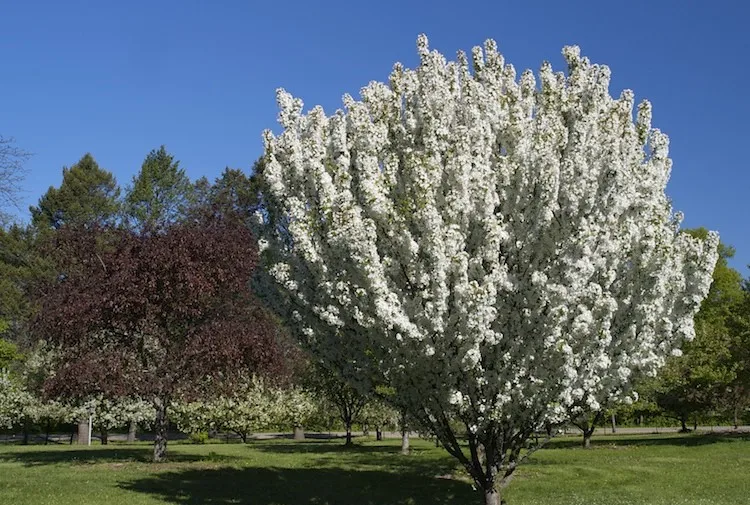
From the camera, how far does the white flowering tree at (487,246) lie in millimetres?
10859

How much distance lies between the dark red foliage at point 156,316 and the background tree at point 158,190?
135 feet

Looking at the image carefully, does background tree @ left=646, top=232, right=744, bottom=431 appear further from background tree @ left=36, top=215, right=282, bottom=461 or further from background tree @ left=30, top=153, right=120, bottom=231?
background tree @ left=30, top=153, right=120, bottom=231

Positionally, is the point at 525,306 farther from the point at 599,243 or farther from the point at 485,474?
the point at 485,474

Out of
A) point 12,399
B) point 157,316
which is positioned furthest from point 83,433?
point 157,316

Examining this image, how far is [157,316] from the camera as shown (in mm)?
24781

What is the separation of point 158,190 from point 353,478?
53914 mm

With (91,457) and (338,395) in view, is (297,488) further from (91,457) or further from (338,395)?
(338,395)

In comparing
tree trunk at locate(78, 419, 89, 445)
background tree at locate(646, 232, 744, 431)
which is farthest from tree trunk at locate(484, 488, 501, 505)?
tree trunk at locate(78, 419, 89, 445)

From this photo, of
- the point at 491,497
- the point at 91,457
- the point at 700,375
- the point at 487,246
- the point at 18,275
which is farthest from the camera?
the point at 18,275

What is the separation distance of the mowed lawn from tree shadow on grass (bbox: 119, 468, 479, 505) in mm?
31

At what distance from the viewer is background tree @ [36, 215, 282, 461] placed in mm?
23625

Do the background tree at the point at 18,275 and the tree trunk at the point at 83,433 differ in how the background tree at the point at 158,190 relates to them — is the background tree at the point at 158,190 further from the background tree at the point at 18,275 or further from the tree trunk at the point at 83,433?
the tree trunk at the point at 83,433

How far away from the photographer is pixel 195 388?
2464 centimetres

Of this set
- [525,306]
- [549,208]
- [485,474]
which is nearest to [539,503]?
[485,474]
